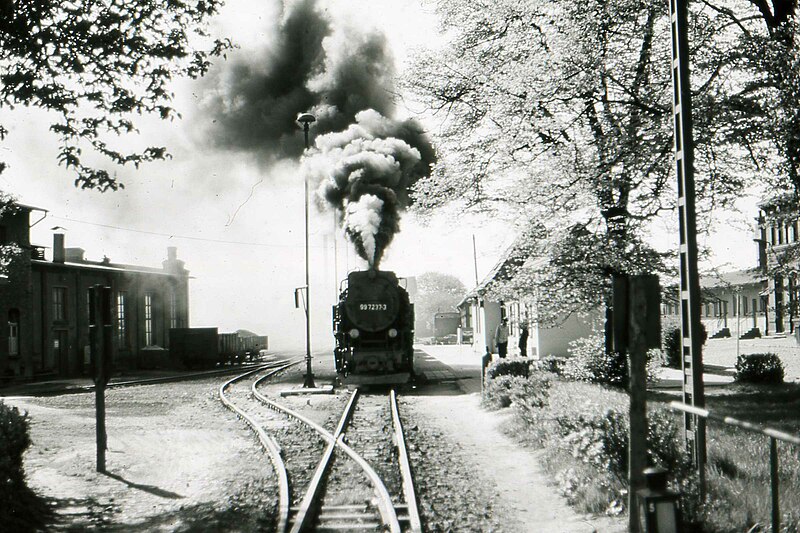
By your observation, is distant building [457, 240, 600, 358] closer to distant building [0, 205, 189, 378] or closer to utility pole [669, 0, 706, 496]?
utility pole [669, 0, 706, 496]

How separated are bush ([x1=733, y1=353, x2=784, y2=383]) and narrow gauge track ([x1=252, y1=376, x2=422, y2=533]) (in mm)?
9467

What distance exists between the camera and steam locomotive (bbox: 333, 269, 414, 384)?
760 inches

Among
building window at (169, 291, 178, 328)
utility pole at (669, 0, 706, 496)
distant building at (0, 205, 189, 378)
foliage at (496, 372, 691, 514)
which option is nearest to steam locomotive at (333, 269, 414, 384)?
foliage at (496, 372, 691, 514)

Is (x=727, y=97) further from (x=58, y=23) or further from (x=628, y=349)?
(x=58, y=23)

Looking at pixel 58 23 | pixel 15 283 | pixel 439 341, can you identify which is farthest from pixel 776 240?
pixel 58 23

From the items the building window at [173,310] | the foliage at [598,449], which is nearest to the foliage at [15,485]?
the foliage at [598,449]

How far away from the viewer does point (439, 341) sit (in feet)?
219

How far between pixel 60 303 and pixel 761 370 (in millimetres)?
31715

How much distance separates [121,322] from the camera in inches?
1599

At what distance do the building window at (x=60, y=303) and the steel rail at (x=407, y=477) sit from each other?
27.6m

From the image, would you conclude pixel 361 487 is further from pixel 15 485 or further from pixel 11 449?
pixel 11 449

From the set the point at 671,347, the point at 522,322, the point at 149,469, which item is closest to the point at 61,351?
the point at 522,322

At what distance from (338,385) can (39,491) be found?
13313 mm

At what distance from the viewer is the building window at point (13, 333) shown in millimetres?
30500
